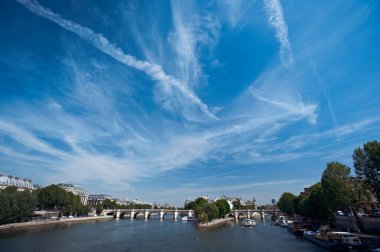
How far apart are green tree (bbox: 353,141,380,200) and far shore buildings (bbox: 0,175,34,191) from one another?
140m

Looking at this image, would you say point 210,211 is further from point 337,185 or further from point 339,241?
point 339,241

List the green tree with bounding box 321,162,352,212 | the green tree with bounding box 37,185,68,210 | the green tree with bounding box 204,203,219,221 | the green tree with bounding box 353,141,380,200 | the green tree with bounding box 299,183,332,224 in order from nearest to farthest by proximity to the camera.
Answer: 1. the green tree with bounding box 353,141,380,200
2. the green tree with bounding box 321,162,352,212
3. the green tree with bounding box 299,183,332,224
4. the green tree with bounding box 37,185,68,210
5. the green tree with bounding box 204,203,219,221

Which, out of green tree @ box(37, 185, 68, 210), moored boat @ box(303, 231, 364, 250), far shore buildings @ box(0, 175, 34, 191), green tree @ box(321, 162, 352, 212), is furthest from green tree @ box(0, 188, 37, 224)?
green tree @ box(321, 162, 352, 212)

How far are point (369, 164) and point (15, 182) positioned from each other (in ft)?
505

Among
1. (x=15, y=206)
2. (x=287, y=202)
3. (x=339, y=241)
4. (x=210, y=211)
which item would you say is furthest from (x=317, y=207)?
(x=15, y=206)

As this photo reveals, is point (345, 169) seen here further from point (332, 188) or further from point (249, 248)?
point (249, 248)

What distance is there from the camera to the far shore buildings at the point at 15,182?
131500 mm

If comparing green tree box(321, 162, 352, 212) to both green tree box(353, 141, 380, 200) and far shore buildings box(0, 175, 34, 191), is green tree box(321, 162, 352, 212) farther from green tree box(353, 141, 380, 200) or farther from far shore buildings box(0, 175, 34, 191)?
far shore buildings box(0, 175, 34, 191)

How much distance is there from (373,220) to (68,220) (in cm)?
9751

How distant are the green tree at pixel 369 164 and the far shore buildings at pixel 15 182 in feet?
460

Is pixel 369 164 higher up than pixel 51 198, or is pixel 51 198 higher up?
pixel 51 198

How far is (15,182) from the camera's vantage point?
14088 centimetres

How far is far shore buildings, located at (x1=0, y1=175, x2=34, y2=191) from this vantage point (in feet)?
431

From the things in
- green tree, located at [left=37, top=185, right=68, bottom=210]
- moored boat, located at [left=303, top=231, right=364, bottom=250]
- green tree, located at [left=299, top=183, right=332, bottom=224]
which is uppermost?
green tree, located at [left=37, top=185, right=68, bottom=210]
